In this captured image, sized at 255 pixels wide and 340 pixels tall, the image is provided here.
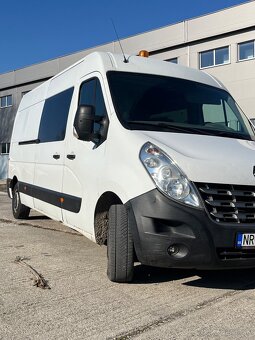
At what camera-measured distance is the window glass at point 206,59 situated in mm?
23750

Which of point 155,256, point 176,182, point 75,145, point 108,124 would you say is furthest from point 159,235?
point 75,145

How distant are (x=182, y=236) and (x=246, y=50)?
20.1m

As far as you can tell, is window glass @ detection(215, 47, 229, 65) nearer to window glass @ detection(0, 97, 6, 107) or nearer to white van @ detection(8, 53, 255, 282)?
white van @ detection(8, 53, 255, 282)

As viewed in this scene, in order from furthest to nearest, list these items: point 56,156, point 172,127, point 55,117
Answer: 1. point 55,117
2. point 56,156
3. point 172,127

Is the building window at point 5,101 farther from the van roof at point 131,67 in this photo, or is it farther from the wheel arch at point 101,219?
the wheel arch at point 101,219

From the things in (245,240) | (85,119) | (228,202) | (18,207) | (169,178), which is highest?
(85,119)

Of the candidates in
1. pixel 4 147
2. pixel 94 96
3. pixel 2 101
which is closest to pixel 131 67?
pixel 94 96

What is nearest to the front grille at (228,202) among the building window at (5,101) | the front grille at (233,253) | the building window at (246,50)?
the front grille at (233,253)

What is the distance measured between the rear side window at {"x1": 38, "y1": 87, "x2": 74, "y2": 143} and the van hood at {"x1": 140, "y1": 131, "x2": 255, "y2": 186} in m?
1.96

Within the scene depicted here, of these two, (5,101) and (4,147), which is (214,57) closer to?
(4,147)

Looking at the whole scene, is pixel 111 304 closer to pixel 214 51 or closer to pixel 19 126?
pixel 19 126

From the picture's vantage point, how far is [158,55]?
26.0 meters

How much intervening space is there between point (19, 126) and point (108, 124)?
5.00 meters

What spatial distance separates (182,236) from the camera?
3.98 metres
